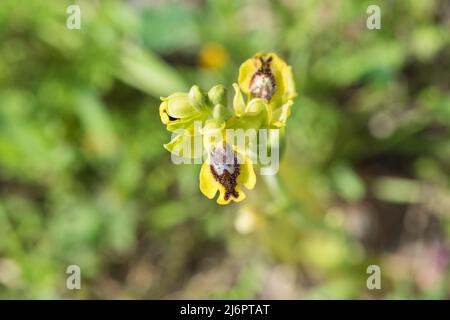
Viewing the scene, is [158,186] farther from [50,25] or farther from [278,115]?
[278,115]

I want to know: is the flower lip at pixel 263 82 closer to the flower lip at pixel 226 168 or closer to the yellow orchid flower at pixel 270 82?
the yellow orchid flower at pixel 270 82

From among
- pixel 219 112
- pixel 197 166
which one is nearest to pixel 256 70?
pixel 219 112

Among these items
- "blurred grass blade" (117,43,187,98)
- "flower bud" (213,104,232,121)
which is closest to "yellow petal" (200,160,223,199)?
"flower bud" (213,104,232,121)

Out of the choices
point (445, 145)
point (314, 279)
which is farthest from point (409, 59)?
point (314, 279)

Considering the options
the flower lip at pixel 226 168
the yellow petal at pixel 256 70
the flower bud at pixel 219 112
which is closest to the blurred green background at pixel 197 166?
the yellow petal at pixel 256 70

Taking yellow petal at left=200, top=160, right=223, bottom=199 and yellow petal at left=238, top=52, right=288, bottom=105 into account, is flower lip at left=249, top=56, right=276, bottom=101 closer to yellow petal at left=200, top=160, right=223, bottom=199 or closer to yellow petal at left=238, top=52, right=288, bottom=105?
yellow petal at left=238, top=52, right=288, bottom=105

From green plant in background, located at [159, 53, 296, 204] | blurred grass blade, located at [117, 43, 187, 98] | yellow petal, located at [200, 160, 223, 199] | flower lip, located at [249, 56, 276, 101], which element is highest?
blurred grass blade, located at [117, 43, 187, 98]

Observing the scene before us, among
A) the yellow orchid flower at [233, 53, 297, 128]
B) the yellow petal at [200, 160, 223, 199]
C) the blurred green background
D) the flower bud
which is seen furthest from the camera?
the blurred green background

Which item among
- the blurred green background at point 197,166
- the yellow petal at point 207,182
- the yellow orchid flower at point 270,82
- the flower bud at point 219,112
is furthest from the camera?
the blurred green background at point 197,166
